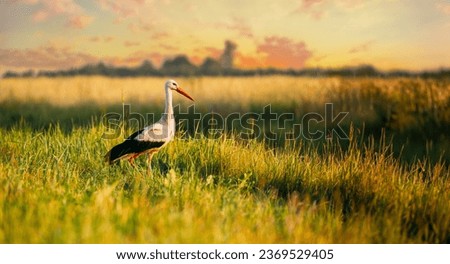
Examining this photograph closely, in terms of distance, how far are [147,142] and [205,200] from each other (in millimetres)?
1822

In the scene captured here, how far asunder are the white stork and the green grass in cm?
19

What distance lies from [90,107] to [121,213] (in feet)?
24.3

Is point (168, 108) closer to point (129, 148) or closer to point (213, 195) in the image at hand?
point (129, 148)

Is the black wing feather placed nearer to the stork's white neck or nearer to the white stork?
the white stork

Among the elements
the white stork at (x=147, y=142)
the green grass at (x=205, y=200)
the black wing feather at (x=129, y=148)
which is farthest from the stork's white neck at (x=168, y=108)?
the green grass at (x=205, y=200)

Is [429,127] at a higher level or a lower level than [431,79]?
lower

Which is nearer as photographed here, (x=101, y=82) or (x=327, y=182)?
(x=327, y=182)

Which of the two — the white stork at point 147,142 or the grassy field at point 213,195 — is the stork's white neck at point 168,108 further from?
the grassy field at point 213,195

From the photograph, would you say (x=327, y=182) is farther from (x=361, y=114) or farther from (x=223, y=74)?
(x=223, y=74)

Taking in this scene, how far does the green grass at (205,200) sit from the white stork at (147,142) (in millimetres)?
193

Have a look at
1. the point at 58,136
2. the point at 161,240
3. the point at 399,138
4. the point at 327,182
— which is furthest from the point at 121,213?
the point at 399,138

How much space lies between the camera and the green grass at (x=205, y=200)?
4.21m
